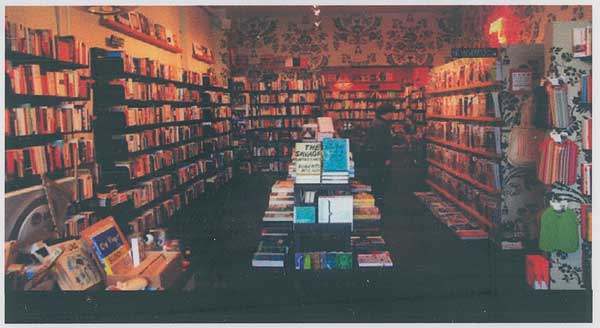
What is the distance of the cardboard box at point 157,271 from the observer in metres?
4.18

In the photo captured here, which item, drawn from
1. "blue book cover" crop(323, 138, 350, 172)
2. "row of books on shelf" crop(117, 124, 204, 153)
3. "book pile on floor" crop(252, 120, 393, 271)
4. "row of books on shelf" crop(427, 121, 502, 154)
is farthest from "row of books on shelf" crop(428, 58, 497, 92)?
"row of books on shelf" crop(117, 124, 204, 153)

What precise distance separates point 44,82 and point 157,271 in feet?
6.03

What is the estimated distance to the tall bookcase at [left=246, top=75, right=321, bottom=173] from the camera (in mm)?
12141

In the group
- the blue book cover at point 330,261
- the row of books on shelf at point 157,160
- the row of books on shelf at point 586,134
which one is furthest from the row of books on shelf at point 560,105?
the row of books on shelf at point 157,160

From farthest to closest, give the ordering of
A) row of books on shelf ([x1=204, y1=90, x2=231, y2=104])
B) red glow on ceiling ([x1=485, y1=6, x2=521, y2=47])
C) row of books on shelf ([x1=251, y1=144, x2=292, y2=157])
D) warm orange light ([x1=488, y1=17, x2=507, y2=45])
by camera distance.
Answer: row of books on shelf ([x1=251, y1=144, x2=292, y2=157]) < row of books on shelf ([x1=204, y1=90, x2=231, y2=104]) < warm orange light ([x1=488, y1=17, x2=507, y2=45]) < red glow on ceiling ([x1=485, y1=6, x2=521, y2=47])

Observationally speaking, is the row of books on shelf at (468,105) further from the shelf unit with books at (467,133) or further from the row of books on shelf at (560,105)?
the row of books on shelf at (560,105)

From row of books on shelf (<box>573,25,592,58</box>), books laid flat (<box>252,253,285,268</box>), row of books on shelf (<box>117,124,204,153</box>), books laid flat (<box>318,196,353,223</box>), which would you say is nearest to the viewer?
row of books on shelf (<box>573,25,592,58</box>)

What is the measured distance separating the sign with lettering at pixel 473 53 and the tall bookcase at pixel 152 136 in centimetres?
354

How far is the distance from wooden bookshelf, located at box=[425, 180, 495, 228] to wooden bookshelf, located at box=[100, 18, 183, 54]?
4.85 m

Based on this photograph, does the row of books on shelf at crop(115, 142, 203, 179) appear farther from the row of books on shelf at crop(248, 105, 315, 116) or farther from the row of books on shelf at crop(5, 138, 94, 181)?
the row of books on shelf at crop(248, 105, 315, 116)

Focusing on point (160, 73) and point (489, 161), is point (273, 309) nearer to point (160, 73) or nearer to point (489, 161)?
point (489, 161)

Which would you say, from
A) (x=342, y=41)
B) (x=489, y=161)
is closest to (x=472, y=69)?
(x=489, y=161)

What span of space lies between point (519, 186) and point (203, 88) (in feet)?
19.4

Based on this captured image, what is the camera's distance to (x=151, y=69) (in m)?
7.06
